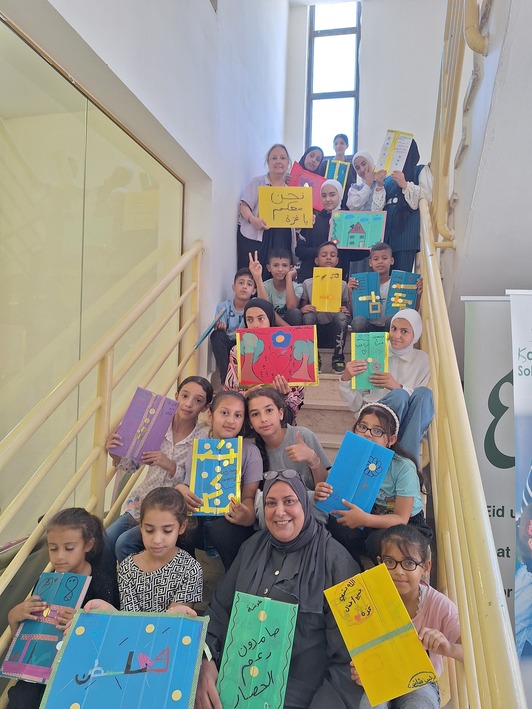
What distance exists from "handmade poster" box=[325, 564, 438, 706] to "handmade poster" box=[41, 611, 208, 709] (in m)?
0.37

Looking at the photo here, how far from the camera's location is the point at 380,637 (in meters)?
1.33

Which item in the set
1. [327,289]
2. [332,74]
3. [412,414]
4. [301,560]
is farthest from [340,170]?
[301,560]

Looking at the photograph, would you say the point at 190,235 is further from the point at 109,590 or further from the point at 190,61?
the point at 109,590

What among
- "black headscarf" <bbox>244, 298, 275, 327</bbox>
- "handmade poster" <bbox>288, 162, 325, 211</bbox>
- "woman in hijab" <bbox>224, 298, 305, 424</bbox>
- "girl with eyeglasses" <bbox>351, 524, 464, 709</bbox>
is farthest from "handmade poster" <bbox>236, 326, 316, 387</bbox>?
"handmade poster" <bbox>288, 162, 325, 211</bbox>

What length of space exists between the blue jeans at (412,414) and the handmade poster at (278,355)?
1.60 feet

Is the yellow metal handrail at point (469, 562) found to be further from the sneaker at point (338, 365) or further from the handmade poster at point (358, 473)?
the sneaker at point (338, 365)

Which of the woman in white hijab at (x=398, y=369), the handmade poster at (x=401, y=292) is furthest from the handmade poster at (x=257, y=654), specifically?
the handmade poster at (x=401, y=292)

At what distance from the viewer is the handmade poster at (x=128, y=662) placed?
125 cm

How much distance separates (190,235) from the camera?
3.42 m

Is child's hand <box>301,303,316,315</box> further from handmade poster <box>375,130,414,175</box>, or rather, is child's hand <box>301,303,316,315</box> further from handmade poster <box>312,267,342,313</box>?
handmade poster <box>375,130,414,175</box>

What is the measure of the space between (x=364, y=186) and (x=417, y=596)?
3.52 m

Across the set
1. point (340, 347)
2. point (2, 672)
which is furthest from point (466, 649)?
point (340, 347)

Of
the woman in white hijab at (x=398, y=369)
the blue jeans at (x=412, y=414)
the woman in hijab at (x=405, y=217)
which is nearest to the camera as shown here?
the blue jeans at (x=412, y=414)

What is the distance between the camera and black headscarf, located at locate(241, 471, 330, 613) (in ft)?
5.26
